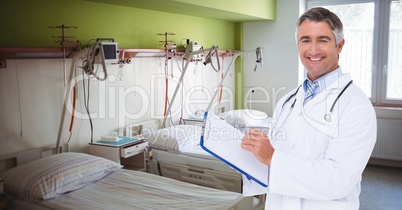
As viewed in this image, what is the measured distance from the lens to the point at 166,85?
4230mm

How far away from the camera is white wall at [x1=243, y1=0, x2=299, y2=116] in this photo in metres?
5.46

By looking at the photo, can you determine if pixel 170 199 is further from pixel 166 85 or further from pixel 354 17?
pixel 354 17

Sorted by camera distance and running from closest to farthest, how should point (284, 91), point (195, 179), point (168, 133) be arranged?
point (195, 179), point (168, 133), point (284, 91)

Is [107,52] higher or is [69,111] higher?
[107,52]

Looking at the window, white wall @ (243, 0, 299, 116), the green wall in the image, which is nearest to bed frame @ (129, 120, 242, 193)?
the green wall

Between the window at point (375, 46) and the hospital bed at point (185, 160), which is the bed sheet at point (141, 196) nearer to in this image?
the hospital bed at point (185, 160)

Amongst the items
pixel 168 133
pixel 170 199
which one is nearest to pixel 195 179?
pixel 168 133

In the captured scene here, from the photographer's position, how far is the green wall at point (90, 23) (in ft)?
9.07

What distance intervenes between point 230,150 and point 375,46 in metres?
4.56

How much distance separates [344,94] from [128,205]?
1.67 metres

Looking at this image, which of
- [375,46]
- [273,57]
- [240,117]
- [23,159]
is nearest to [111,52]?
[23,159]

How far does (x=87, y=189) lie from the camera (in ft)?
8.88

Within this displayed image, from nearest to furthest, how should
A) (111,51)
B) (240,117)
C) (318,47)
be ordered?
1. (318,47)
2. (111,51)
3. (240,117)

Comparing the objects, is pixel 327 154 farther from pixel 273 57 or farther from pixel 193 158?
pixel 273 57
